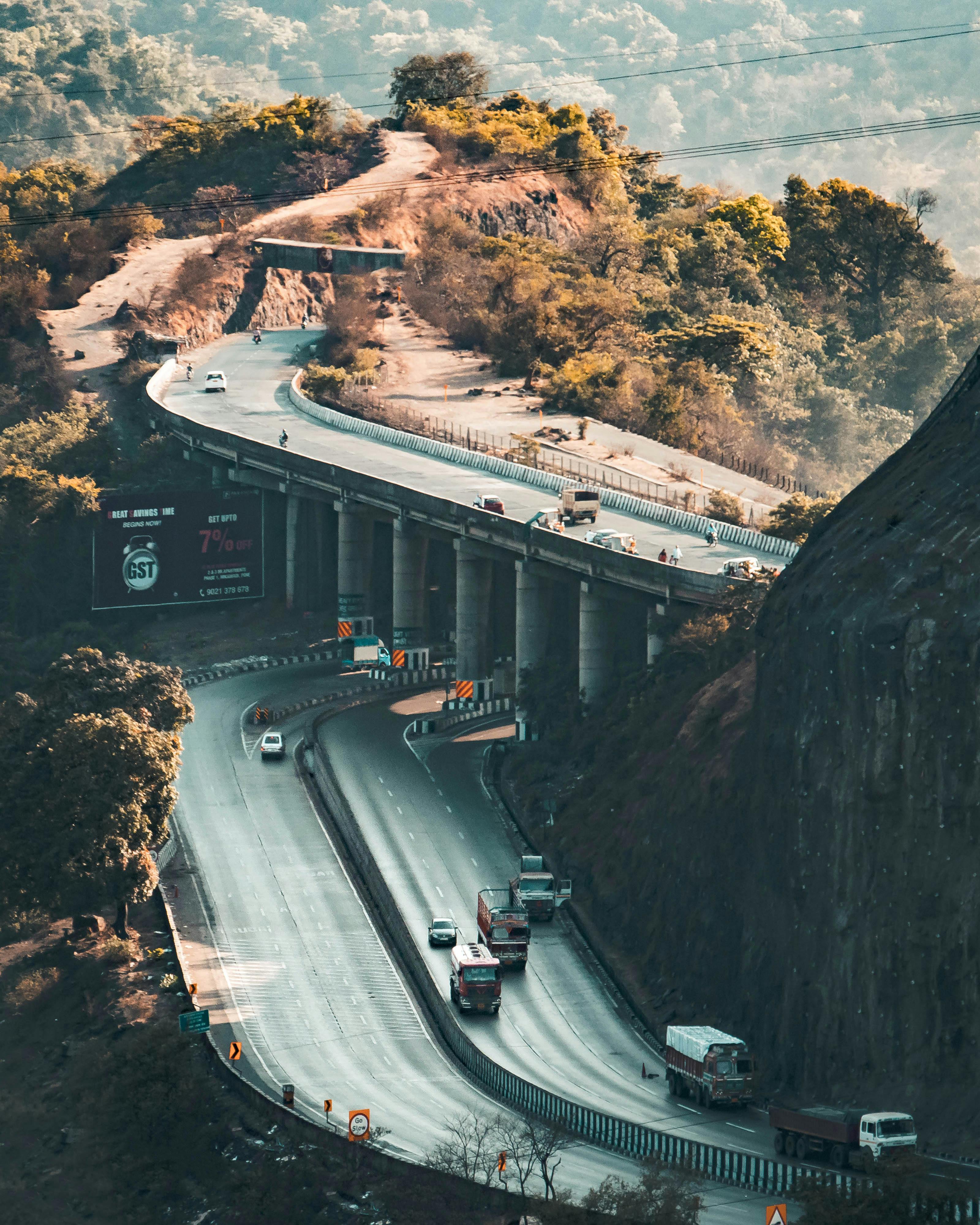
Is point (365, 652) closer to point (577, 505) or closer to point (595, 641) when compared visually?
point (577, 505)

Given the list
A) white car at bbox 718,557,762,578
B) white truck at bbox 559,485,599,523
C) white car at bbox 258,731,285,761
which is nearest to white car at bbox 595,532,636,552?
white car at bbox 718,557,762,578

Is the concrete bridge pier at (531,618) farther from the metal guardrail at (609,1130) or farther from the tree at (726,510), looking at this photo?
the metal guardrail at (609,1130)

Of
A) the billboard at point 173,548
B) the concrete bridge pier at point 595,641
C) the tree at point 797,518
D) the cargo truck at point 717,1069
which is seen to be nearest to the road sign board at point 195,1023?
the cargo truck at point 717,1069

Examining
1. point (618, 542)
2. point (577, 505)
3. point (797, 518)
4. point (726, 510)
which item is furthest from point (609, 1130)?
point (726, 510)

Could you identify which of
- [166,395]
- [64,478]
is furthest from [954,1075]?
[166,395]

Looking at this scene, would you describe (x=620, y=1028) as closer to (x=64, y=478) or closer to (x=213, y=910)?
(x=213, y=910)

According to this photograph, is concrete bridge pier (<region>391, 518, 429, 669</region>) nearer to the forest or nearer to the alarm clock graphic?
the alarm clock graphic
